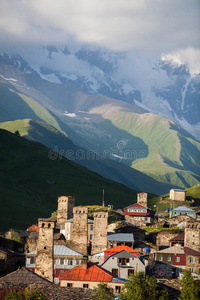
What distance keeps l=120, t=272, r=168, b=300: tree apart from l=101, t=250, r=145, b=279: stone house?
12085 millimetres

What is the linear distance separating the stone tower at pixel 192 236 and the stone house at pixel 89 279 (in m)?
29.8

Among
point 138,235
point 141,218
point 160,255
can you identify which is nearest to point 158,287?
point 160,255

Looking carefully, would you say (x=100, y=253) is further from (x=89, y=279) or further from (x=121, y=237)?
(x=89, y=279)

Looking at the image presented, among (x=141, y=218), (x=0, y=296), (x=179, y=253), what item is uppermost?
(x=141, y=218)

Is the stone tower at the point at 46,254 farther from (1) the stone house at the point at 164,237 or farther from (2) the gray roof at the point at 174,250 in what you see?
(1) the stone house at the point at 164,237

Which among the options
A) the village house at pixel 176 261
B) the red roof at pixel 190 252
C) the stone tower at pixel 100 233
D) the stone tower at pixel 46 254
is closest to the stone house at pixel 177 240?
the red roof at pixel 190 252

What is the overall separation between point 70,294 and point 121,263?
22718 millimetres

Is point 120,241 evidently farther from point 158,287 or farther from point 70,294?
point 70,294

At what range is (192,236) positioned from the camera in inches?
4126

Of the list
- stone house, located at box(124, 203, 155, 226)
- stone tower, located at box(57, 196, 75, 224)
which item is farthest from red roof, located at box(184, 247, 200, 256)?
stone house, located at box(124, 203, 155, 226)

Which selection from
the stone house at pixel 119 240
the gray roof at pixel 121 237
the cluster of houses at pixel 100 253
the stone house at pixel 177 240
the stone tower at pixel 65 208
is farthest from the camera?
the stone tower at pixel 65 208

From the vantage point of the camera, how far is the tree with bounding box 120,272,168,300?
67.5 metres

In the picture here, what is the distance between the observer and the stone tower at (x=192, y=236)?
104062 millimetres

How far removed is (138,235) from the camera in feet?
389
